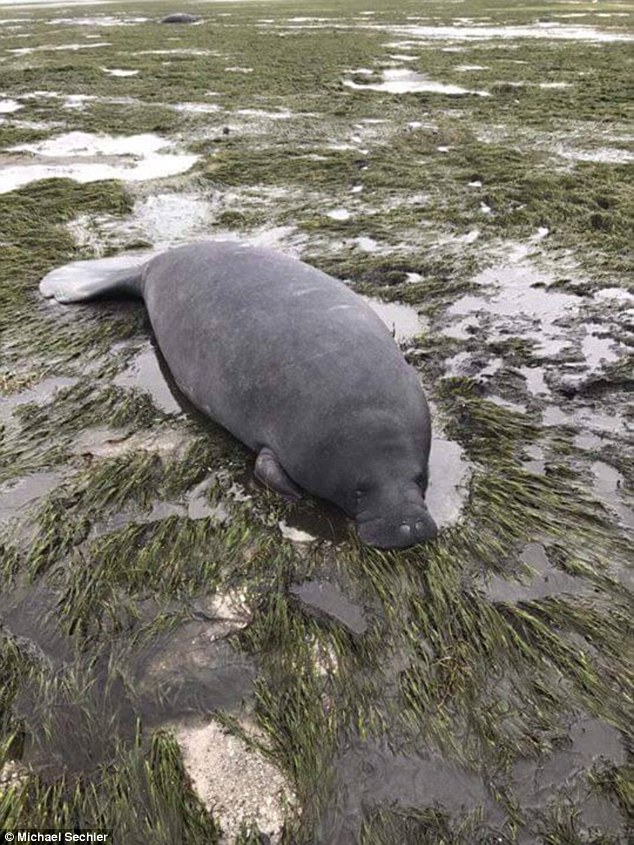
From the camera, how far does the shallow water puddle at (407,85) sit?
14430 millimetres

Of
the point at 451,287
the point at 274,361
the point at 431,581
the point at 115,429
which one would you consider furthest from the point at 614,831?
the point at 451,287

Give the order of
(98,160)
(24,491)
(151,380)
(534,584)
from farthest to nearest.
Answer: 1. (98,160)
2. (151,380)
3. (24,491)
4. (534,584)

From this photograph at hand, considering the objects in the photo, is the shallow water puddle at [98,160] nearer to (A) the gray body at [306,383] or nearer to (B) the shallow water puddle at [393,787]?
(A) the gray body at [306,383]

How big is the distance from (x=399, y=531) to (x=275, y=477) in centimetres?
72

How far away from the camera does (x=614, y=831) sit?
6.68 feet

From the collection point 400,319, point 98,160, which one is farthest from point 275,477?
point 98,160

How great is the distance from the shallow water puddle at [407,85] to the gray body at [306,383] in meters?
11.8

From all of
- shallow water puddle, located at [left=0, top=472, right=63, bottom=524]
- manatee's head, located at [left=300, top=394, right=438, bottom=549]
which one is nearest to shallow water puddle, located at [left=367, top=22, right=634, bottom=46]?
manatee's head, located at [left=300, top=394, right=438, bottom=549]

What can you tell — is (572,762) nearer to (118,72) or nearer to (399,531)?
(399,531)

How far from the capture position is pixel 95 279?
5.85m

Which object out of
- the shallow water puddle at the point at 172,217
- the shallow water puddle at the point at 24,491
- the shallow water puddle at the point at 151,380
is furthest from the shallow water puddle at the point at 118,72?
the shallow water puddle at the point at 24,491

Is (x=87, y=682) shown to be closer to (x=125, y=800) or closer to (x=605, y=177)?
(x=125, y=800)

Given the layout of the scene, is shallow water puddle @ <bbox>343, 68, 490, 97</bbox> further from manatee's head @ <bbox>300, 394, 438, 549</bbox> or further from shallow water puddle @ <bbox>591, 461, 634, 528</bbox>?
manatee's head @ <bbox>300, 394, 438, 549</bbox>

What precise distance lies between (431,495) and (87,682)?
6.06ft
